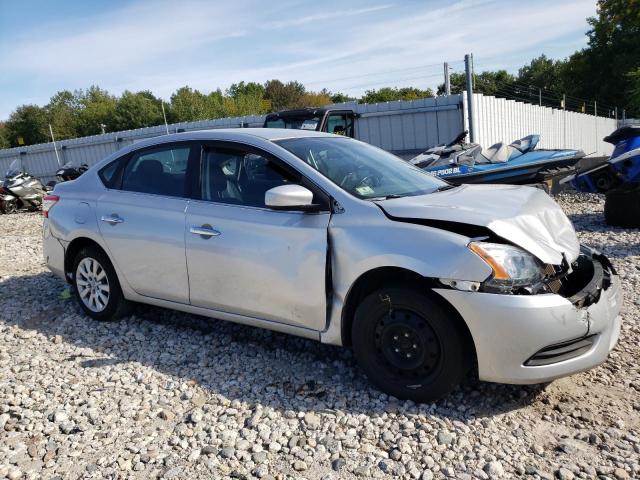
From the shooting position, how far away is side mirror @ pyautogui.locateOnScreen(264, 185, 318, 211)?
3355mm

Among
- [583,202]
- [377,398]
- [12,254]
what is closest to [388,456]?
[377,398]

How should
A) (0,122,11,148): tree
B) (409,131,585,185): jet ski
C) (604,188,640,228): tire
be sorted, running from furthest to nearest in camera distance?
(0,122,11,148): tree, (409,131,585,185): jet ski, (604,188,640,228): tire

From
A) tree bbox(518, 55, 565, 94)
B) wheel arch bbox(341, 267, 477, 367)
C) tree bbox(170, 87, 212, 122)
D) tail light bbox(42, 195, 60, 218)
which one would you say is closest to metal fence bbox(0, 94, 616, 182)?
tail light bbox(42, 195, 60, 218)

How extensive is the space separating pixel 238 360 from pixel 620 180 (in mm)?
6728

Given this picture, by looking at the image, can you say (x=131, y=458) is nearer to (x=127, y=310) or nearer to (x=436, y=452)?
(x=436, y=452)

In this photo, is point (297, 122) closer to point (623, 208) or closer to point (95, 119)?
point (623, 208)

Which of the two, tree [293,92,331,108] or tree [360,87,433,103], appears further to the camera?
tree [293,92,331,108]

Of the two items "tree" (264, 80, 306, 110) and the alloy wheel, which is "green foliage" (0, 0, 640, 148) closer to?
"tree" (264, 80, 306, 110)

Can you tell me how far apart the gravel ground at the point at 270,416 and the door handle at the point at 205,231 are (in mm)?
977

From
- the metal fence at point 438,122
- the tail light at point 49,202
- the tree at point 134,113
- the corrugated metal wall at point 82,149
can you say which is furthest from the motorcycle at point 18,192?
the tree at point 134,113

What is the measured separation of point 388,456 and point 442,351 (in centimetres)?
65

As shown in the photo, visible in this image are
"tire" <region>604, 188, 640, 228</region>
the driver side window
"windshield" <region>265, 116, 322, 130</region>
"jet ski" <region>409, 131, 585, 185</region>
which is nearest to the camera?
the driver side window

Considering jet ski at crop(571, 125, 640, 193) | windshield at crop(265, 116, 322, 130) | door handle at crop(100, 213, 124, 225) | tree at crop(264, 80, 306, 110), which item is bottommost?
jet ski at crop(571, 125, 640, 193)

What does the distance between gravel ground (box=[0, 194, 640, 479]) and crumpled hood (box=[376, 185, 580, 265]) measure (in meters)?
0.94
